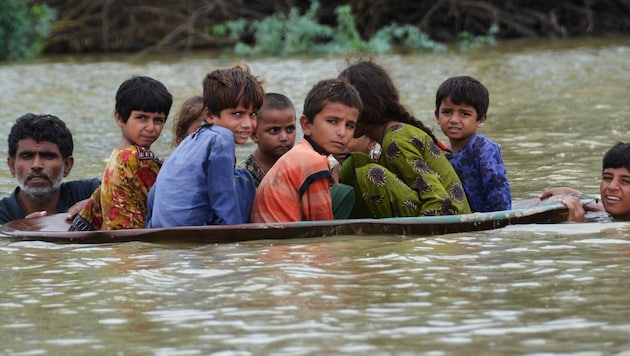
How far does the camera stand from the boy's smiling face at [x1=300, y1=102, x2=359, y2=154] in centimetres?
538

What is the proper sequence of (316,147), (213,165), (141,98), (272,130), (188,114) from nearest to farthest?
(213,165), (316,147), (141,98), (272,130), (188,114)

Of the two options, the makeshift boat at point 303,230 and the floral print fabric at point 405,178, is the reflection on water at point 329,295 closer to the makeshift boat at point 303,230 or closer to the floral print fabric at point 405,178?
the makeshift boat at point 303,230

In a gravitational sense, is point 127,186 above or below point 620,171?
above

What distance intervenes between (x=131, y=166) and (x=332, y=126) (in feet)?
3.35

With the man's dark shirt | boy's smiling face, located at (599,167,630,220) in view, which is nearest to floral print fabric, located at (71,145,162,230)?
the man's dark shirt

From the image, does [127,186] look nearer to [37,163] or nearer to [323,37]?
[37,163]

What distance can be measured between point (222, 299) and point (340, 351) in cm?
86

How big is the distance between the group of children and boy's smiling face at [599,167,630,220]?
0.51 meters

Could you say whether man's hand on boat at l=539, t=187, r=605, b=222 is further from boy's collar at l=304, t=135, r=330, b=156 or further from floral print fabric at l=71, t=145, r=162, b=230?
floral print fabric at l=71, t=145, r=162, b=230

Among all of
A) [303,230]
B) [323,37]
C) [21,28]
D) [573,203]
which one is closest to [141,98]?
[303,230]

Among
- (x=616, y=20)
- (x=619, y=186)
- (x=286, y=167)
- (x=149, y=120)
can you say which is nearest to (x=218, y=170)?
(x=286, y=167)

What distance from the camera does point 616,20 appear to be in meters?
21.4

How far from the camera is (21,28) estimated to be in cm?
2098

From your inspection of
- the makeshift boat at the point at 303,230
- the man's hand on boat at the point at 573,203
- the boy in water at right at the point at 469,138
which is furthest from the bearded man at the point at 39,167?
the man's hand on boat at the point at 573,203
